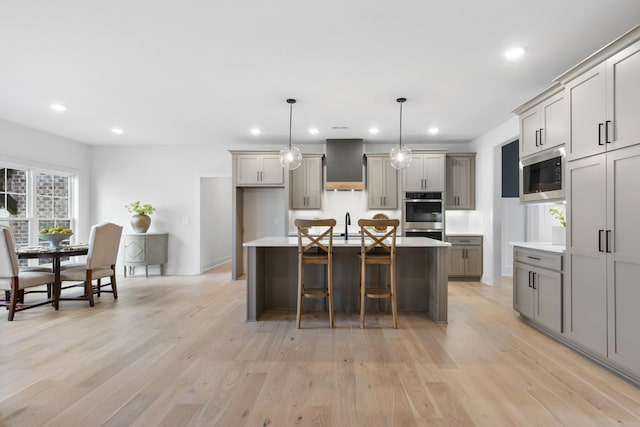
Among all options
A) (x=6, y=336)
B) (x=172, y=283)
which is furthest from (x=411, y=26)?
(x=172, y=283)

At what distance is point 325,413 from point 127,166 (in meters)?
6.50

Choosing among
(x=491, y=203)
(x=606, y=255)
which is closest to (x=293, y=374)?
(x=606, y=255)

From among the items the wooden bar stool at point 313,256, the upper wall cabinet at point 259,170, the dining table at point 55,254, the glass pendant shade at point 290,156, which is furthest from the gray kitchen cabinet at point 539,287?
the dining table at point 55,254

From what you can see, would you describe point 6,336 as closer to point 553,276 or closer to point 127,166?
point 127,166

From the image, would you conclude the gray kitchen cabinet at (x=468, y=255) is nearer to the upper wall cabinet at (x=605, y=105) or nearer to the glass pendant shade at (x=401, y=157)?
the glass pendant shade at (x=401, y=157)

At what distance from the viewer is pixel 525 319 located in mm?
3676

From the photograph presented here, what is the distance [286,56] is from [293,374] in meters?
2.63

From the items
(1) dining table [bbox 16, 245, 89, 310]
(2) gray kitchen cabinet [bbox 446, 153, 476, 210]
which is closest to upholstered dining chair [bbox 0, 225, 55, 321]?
(1) dining table [bbox 16, 245, 89, 310]

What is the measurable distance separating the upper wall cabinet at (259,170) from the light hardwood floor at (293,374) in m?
2.91

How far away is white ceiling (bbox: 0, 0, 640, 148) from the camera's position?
7.80 ft

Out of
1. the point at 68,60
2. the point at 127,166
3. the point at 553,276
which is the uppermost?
the point at 68,60

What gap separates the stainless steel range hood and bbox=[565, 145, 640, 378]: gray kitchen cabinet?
348cm

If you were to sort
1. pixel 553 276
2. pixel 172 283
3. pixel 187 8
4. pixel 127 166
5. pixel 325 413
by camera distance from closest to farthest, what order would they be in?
pixel 325 413 < pixel 187 8 < pixel 553 276 < pixel 172 283 < pixel 127 166

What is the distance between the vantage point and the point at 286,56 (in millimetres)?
3053
